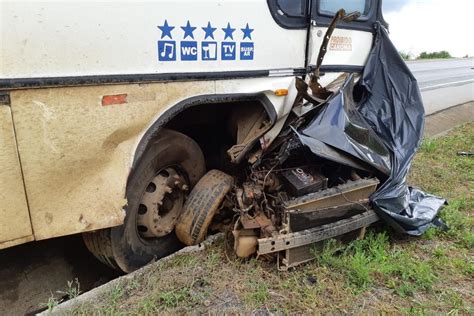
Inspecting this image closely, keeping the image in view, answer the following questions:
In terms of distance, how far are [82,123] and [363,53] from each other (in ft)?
8.70

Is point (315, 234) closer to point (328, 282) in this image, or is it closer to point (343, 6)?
point (328, 282)

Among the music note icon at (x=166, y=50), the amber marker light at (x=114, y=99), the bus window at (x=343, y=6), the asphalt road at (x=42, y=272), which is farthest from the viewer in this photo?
the bus window at (x=343, y=6)

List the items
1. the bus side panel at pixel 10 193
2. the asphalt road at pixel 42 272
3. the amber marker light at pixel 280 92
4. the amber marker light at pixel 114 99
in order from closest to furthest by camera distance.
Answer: the bus side panel at pixel 10 193
the amber marker light at pixel 114 99
the asphalt road at pixel 42 272
the amber marker light at pixel 280 92

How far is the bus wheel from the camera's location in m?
2.79

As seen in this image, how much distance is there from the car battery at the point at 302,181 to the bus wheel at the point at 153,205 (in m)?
0.73

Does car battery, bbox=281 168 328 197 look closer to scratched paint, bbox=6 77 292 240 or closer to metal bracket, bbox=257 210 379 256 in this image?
metal bracket, bbox=257 210 379 256

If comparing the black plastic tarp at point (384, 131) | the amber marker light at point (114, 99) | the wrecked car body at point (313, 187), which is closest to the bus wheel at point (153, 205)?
the wrecked car body at point (313, 187)

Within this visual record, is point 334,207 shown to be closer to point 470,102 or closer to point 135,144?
point 135,144

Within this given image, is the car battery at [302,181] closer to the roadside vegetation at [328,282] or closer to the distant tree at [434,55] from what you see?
the roadside vegetation at [328,282]

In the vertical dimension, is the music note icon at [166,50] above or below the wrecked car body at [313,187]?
above

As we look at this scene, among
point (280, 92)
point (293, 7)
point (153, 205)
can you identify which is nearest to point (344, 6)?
point (293, 7)

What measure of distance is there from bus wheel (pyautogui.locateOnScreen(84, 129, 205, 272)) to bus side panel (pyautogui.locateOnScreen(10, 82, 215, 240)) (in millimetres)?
290

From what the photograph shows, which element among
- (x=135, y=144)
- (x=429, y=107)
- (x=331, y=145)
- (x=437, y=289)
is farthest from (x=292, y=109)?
(x=429, y=107)

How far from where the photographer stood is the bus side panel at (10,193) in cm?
205
